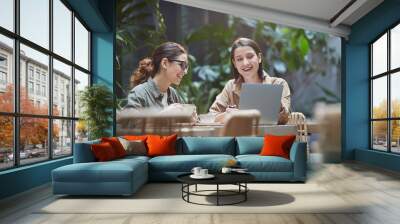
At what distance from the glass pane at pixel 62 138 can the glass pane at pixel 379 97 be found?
6.60m

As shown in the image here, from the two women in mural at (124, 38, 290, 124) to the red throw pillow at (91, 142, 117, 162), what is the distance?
324cm

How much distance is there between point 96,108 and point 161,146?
1.89 meters

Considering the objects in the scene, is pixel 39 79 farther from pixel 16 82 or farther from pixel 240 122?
pixel 240 122

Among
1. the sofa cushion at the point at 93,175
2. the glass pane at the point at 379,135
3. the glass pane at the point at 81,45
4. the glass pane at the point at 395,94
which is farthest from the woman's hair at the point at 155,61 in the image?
the glass pane at the point at 379,135

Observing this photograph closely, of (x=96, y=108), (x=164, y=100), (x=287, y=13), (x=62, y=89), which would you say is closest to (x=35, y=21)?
(x=62, y=89)

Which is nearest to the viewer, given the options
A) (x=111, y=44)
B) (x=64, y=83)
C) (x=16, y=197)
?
(x=16, y=197)

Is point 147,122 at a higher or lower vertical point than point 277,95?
lower

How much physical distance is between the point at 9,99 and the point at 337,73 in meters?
7.40

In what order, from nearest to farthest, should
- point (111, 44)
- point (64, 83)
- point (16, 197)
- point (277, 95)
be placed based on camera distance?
1. point (16, 197)
2. point (64, 83)
3. point (111, 44)
4. point (277, 95)

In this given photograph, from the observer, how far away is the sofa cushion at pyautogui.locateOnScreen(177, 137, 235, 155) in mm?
6941

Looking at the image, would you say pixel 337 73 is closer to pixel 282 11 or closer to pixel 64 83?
pixel 282 11

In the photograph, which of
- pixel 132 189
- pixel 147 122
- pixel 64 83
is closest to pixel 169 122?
pixel 147 122

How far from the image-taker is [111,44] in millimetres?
8781

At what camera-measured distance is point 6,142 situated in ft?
16.3
